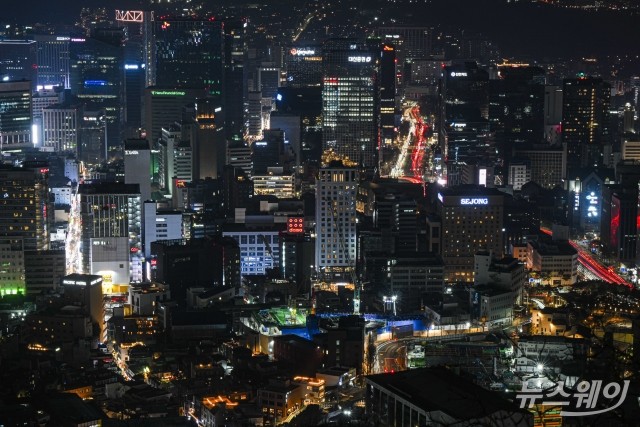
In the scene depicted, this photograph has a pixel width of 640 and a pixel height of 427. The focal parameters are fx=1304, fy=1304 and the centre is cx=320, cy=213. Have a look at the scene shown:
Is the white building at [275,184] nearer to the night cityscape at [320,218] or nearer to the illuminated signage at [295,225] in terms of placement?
the night cityscape at [320,218]

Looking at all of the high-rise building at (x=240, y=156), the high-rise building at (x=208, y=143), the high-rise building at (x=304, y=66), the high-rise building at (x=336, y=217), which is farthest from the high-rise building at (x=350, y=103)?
the high-rise building at (x=336, y=217)

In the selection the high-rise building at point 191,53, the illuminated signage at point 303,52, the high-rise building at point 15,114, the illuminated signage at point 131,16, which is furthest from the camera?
the illuminated signage at point 131,16

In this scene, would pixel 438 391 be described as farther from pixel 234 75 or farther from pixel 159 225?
pixel 234 75

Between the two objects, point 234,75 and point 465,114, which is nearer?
point 465,114

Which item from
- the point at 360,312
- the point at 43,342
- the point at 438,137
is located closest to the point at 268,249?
the point at 360,312

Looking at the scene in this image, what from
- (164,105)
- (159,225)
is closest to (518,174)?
(164,105)

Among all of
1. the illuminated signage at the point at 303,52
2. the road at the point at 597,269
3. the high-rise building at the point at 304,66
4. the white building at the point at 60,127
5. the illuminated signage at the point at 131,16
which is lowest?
the road at the point at 597,269
